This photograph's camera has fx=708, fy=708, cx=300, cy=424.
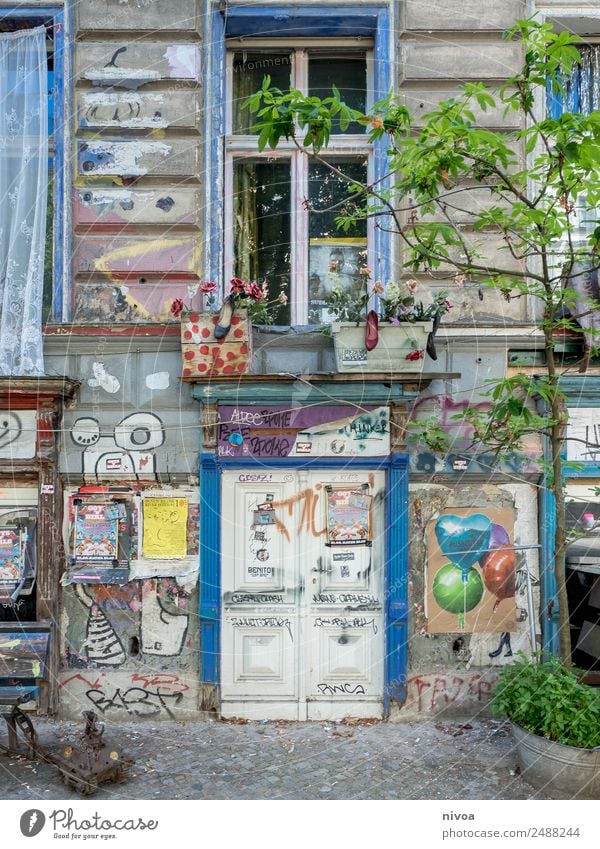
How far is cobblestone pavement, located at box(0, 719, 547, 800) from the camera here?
4758 millimetres

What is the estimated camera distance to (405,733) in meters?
5.66

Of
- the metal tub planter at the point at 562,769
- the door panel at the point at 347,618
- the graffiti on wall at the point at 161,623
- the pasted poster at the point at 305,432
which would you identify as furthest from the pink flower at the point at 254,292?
the metal tub planter at the point at 562,769

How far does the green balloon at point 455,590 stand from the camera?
19.4 feet

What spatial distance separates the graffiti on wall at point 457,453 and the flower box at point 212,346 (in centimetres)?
153

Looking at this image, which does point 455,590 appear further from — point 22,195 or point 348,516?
point 22,195

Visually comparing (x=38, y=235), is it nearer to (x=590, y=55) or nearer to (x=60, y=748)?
(x=60, y=748)

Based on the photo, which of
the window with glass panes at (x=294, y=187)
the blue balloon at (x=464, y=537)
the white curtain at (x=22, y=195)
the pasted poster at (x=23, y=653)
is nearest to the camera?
the pasted poster at (x=23, y=653)

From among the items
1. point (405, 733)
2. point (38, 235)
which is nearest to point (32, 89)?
point (38, 235)

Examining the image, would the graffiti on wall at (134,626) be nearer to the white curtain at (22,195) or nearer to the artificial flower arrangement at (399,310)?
the white curtain at (22,195)

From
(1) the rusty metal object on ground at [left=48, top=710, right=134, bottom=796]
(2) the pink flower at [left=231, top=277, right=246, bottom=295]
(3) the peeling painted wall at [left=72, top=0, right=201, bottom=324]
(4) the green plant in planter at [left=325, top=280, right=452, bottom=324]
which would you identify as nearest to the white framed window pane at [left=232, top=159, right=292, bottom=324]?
(3) the peeling painted wall at [left=72, top=0, right=201, bottom=324]

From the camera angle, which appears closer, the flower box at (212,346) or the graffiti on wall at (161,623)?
the flower box at (212,346)

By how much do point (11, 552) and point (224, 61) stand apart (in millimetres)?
4570

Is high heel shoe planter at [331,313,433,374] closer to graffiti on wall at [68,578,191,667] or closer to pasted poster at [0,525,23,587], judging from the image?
graffiti on wall at [68,578,191,667]
